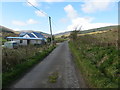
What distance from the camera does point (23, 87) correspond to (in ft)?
21.9

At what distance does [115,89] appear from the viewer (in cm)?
506

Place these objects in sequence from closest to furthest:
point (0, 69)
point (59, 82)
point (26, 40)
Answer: point (59, 82) < point (0, 69) < point (26, 40)

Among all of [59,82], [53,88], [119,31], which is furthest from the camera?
[119,31]

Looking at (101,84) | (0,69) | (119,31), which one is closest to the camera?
(101,84)

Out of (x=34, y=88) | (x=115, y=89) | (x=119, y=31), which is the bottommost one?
(x=34, y=88)

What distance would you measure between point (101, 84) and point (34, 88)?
3096 millimetres

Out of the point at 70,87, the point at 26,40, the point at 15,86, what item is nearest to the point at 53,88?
the point at 70,87

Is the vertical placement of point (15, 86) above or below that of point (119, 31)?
below

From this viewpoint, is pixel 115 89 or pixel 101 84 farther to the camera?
pixel 101 84

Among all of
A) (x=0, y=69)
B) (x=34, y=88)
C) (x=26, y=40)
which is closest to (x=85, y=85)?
(x=34, y=88)

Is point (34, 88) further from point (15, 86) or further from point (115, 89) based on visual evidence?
point (115, 89)

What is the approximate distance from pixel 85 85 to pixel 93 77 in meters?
0.57

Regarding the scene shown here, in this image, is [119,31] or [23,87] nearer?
[23,87]

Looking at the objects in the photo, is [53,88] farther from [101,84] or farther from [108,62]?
[108,62]
